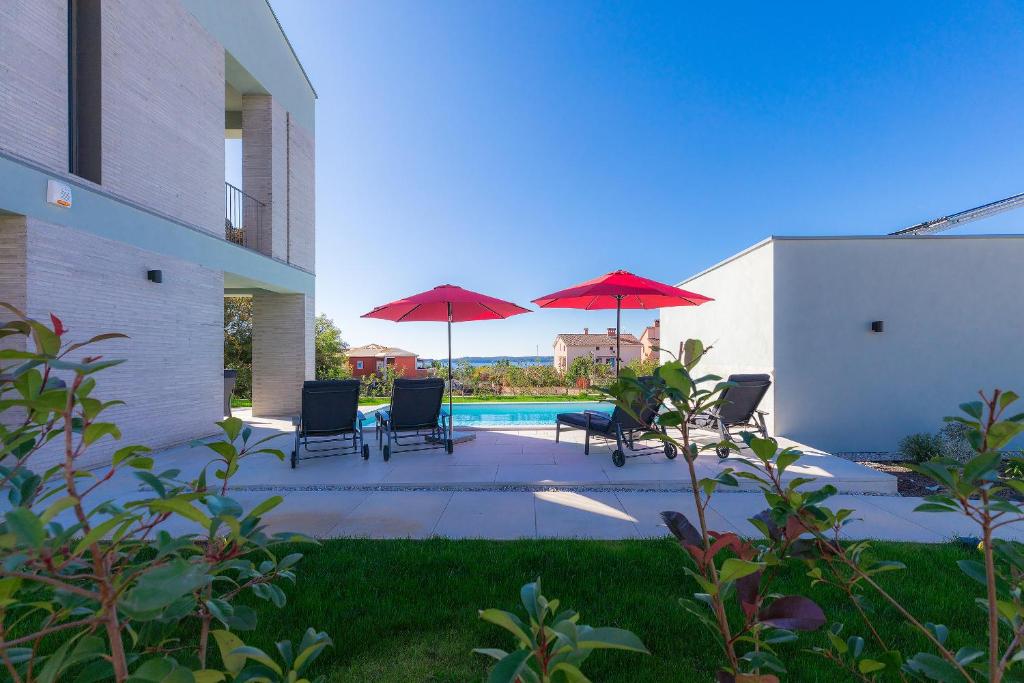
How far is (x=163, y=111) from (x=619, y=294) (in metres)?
8.21

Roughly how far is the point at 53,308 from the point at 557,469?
6.86m

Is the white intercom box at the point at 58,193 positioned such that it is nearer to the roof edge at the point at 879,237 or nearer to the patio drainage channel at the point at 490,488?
the patio drainage channel at the point at 490,488

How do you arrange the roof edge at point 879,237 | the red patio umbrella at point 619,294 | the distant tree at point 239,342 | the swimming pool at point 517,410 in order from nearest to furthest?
1. the red patio umbrella at point 619,294
2. the roof edge at point 879,237
3. the swimming pool at point 517,410
4. the distant tree at point 239,342

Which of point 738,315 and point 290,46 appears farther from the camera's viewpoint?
point 290,46

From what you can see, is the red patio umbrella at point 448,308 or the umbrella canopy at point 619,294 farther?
the red patio umbrella at point 448,308

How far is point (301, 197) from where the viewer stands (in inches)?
446

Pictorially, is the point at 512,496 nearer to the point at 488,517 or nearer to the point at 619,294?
the point at 488,517

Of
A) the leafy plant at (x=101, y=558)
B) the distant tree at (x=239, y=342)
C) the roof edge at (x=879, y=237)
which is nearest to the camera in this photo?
the leafy plant at (x=101, y=558)

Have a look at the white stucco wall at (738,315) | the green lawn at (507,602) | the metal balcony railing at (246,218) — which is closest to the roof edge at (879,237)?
the white stucco wall at (738,315)

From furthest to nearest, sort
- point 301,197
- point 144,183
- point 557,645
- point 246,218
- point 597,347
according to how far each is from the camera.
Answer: point 597,347 → point 301,197 → point 246,218 → point 144,183 → point 557,645

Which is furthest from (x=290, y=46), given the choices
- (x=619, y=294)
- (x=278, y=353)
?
(x=619, y=294)

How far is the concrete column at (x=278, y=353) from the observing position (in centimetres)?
1089

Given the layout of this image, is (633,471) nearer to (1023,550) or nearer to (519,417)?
(1023,550)

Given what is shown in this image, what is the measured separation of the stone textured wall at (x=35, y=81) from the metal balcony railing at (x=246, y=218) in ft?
14.1
